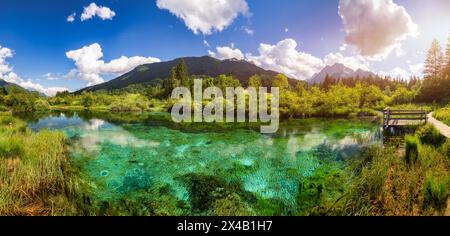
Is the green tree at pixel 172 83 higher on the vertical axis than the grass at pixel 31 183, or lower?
higher

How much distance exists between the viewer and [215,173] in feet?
29.6

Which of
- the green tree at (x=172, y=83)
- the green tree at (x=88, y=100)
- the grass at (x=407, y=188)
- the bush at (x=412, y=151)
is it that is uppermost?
the green tree at (x=172, y=83)

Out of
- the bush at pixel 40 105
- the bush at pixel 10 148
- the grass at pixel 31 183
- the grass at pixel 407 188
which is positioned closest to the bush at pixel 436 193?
the grass at pixel 407 188

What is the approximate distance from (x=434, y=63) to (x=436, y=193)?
32299mm

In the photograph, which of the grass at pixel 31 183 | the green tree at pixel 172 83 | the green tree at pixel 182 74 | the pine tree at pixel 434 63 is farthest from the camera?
the green tree at pixel 182 74

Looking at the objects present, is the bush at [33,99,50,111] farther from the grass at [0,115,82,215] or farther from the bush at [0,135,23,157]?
the grass at [0,115,82,215]

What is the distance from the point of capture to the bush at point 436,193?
5.28m

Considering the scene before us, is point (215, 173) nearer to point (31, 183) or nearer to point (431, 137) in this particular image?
point (31, 183)

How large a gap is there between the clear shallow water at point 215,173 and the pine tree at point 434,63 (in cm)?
2202

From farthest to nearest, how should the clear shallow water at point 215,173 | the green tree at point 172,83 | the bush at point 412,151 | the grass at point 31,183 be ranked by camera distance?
the green tree at point 172,83, the bush at point 412,151, the clear shallow water at point 215,173, the grass at point 31,183

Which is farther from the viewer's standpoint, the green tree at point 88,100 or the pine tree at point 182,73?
the pine tree at point 182,73

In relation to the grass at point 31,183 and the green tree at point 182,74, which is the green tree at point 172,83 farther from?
the grass at point 31,183
